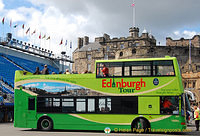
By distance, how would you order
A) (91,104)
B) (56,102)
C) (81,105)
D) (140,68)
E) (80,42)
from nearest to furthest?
(140,68), (91,104), (81,105), (56,102), (80,42)

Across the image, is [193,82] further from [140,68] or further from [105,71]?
[105,71]

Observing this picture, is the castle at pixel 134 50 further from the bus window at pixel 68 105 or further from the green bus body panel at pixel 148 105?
the bus window at pixel 68 105

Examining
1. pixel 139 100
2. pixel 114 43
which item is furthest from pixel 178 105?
pixel 114 43

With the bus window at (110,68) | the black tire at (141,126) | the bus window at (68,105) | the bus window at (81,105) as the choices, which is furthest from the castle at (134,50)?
the bus window at (68,105)

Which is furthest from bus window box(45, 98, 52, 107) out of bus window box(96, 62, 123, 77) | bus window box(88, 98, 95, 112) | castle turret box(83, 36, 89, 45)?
castle turret box(83, 36, 89, 45)

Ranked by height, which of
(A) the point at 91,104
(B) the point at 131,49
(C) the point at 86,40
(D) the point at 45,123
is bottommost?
(D) the point at 45,123

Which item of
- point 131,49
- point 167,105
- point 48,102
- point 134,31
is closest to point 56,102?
point 48,102

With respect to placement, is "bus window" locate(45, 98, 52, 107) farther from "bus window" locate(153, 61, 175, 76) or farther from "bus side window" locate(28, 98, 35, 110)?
"bus window" locate(153, 61, 175, 76)

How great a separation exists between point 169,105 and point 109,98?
354 centimetres

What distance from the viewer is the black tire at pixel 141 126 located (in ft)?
52.4

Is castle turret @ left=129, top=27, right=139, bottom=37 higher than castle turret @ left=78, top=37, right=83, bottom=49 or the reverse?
higher

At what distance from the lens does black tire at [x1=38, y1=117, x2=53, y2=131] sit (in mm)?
17573

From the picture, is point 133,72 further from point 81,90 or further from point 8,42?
point 8,42

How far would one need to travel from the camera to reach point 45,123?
1773 cm
